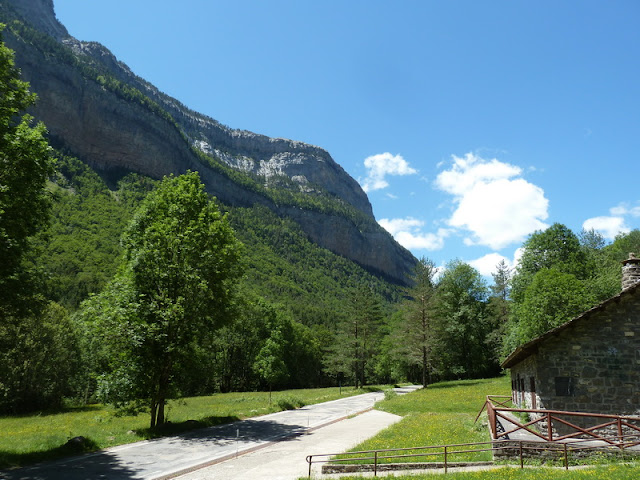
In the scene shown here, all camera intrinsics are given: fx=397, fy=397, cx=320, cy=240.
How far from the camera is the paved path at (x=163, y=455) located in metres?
11.4

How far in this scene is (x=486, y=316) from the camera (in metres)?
56.2

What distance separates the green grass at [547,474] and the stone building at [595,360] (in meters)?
5.01

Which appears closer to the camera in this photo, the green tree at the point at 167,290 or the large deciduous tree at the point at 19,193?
the large deciduous tree at the point at 19,193

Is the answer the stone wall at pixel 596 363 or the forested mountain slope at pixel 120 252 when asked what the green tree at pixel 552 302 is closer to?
the stone wall at pixel 596 363

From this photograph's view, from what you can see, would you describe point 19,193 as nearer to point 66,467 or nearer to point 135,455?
point 66,467

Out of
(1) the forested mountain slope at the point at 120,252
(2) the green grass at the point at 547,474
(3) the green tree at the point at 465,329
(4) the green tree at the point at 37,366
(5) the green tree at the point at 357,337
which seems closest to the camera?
(2) the green grass at the point at 547,474

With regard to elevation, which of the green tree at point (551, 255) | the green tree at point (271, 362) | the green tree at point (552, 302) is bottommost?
the green tree at point (271, 362)

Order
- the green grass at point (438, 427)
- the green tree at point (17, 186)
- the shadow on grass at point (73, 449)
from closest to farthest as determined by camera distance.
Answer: the shadow on grass at point (73, 449)
the green tree at point (17, 186)
the green grass at point (438, 427)

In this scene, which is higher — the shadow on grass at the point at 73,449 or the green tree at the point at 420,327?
the green tree at the point at 420,327

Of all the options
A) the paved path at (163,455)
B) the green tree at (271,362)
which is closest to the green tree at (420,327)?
the green tree at (271,362)

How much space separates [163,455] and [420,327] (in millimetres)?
35542

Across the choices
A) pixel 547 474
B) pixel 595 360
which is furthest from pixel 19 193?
pixel 595 360

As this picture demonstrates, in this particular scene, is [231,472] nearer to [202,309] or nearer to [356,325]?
[202,309]

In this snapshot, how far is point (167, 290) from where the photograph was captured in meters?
19.5
